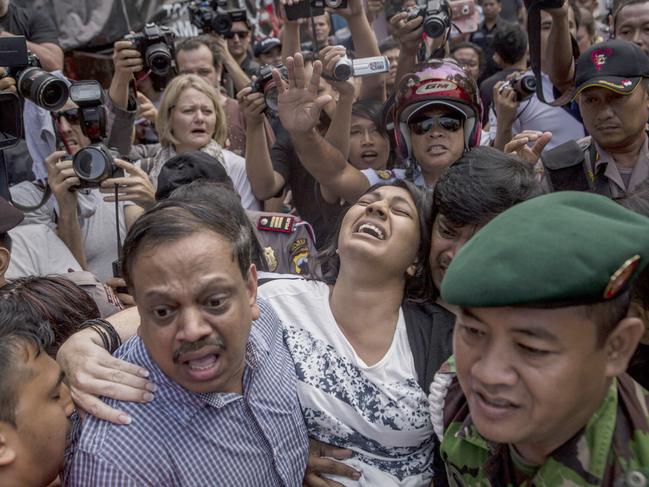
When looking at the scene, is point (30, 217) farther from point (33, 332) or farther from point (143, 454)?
point (143, 454)

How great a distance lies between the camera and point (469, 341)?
1.61 meters

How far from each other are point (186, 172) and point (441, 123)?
128 centimetres

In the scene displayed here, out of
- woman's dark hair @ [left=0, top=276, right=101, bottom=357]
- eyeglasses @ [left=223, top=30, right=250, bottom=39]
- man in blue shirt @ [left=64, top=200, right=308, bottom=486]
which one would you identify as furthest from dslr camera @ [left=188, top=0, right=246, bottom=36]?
man in blue shirt @ [left=64, top=200, right=308, bottom=486]

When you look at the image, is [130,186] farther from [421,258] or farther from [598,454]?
[598,454]

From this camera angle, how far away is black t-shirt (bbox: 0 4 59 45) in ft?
17.4

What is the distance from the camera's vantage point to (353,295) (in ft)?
8.28

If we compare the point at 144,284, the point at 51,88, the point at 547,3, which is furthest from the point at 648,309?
the point at 51,88

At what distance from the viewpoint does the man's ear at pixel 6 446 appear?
5.83 ft

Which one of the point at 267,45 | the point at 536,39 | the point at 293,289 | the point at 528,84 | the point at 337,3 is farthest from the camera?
the point at 267,45

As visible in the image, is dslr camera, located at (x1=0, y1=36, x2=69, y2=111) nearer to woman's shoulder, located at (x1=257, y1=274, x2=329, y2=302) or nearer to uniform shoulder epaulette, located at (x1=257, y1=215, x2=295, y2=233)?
uniform shoulder epaulette, located at (x1=257, y1=215, x2=295, y2=233)

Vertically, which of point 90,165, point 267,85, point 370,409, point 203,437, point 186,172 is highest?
point 267,85

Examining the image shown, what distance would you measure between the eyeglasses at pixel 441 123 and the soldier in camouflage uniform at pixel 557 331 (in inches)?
80.9

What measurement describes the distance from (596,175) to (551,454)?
2.01 meters

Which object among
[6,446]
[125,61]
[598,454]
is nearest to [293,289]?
[6,446]
